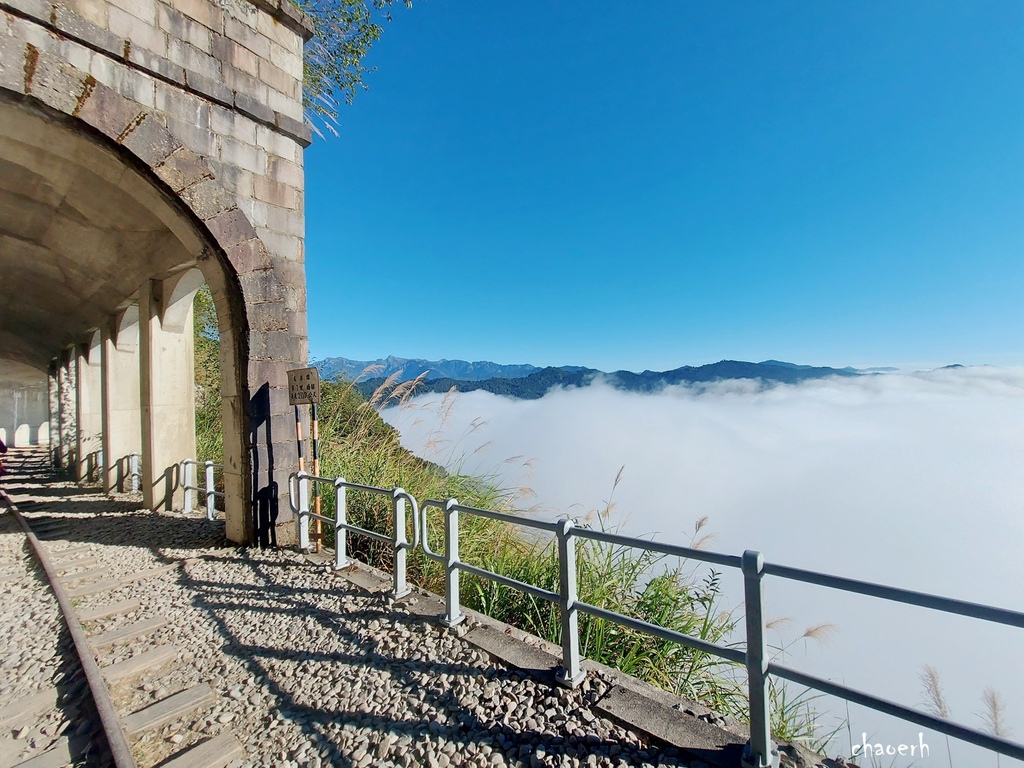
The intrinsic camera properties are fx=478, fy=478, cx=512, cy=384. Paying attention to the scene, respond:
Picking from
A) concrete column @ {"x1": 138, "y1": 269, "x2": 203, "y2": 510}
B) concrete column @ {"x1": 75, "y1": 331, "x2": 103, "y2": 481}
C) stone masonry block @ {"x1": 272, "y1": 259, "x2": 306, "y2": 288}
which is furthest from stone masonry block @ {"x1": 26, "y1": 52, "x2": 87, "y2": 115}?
concrete column @ {"x1": 75, "y1": 331, "x2": 103, "y2": 481}

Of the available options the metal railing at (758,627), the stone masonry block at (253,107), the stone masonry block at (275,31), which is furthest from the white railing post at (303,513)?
the stone masonry block at (275,31)

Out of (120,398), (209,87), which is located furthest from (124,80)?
(120,398)

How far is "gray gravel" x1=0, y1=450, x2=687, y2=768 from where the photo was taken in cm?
231

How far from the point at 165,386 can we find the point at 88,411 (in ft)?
20.1

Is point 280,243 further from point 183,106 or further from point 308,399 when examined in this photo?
point 308,399

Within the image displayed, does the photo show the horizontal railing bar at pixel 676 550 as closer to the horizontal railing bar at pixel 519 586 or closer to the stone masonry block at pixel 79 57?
the horizontal railing bar at pixel 519 586

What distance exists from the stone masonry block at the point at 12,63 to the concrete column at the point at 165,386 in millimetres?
3282

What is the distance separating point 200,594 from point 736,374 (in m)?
166

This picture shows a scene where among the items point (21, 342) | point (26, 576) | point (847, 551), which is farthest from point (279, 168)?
point (847, 551)

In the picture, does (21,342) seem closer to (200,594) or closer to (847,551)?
(200,594)

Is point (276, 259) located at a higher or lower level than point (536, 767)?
higher

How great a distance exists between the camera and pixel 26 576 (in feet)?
16.0

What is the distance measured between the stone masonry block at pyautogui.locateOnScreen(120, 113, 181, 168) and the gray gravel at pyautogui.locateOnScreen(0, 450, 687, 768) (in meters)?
4.07

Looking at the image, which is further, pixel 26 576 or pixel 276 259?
pixel 276 259
